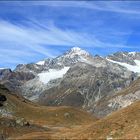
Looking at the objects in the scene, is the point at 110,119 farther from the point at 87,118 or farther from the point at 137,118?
the point at 87,118

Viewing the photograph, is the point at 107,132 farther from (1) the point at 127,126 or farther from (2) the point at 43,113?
(2) the point at 43,113

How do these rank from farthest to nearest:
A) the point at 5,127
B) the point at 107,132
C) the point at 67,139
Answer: the point at 5,127
the point at 67,139
the point at 107,132

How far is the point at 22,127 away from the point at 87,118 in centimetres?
7593

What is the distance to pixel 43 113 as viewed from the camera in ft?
554

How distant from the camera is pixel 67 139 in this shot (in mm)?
66688

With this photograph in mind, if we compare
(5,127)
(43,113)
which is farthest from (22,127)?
(43,113)

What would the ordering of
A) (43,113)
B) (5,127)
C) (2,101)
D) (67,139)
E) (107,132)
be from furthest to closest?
(43,113), (2,101), (5,127), (67,139), (107,132)

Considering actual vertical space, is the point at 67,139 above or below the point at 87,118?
below

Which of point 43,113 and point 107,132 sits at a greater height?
point 43,113

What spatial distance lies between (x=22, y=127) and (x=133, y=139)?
49.8 m

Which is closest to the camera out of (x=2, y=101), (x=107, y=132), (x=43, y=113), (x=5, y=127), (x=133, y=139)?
(x=133, y=139)

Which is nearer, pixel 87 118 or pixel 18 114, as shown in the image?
pixel 18 114

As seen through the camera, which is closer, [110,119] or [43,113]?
[110,119]

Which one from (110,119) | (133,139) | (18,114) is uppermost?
(18,114)
